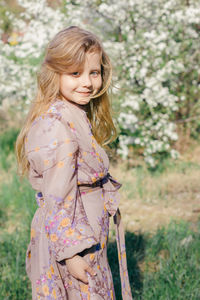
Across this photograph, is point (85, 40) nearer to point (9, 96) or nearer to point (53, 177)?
point (53, 177)

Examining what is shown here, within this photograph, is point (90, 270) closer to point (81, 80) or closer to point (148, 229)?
point (81, 80)

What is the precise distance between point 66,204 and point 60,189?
0.07 metres

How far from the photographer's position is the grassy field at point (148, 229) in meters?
2.66

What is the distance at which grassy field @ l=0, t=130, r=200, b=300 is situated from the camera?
2664mm

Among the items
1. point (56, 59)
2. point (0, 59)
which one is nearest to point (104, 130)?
point (56, 59)

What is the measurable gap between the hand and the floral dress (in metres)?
0.04

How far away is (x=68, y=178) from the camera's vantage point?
150 centimetres

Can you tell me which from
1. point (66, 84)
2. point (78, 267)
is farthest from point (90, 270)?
point (66, 84)

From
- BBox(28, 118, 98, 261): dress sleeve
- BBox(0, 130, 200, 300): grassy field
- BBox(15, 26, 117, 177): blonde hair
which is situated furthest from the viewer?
BBox(0, 130, 200, 300): grassy field

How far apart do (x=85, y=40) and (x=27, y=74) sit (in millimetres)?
3890

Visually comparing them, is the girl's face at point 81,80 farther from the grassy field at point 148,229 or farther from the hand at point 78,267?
the grassy field at point 148,229

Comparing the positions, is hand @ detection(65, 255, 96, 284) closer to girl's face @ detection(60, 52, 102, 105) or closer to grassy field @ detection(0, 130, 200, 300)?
girl's face @ detection(60, 52, 102, 105)

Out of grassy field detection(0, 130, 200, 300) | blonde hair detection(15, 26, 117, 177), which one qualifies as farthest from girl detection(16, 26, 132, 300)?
grassy field detection(0, 130, 200, 300)

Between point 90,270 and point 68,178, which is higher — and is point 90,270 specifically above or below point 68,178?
below
